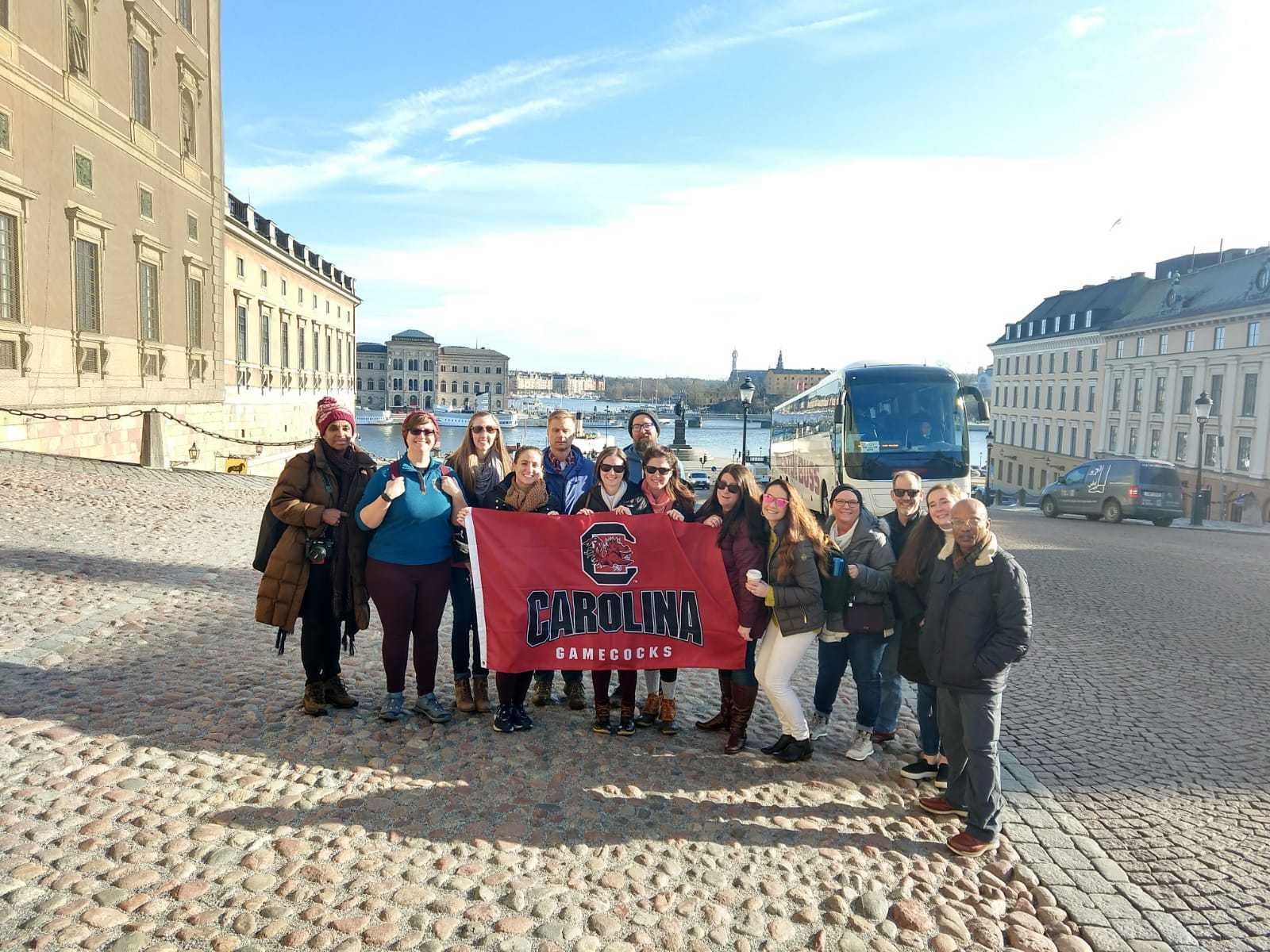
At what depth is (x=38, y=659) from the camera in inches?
256

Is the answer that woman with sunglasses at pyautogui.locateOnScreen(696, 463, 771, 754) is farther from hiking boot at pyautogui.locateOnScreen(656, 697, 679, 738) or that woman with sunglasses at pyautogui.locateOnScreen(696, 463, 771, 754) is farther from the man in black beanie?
the man in black beanie

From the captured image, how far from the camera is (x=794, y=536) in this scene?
17.4 feet

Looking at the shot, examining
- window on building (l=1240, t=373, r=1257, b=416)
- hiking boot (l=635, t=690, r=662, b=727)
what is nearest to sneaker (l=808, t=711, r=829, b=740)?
hiking boot (l=635, t=690, r=662, b=727)

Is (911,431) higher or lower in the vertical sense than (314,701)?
higher

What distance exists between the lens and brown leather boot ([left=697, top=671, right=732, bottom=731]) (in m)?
6.03

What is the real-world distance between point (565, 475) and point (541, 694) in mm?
1684

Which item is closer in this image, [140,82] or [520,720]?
[520,720]

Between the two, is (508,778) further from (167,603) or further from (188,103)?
(188,103)

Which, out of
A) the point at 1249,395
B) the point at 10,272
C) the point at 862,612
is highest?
the point at 10,272

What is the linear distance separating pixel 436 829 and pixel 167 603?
222 inches

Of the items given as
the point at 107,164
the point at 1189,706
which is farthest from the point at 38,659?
the point at 107,164

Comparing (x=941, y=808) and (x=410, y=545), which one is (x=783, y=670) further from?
(x=410, y=545)

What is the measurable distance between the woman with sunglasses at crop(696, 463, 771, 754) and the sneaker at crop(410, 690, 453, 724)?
76.3 inches

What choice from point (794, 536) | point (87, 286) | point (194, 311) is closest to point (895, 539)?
point (794, 536)
